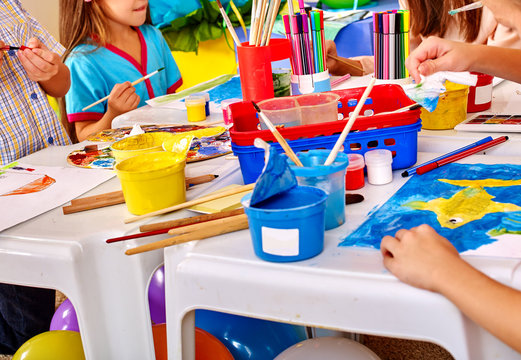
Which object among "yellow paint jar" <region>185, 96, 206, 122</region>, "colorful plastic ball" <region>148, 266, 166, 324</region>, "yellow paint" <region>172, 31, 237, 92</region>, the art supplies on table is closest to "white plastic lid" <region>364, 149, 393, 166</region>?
the art supplies on table

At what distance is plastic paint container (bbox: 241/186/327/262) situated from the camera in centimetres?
57

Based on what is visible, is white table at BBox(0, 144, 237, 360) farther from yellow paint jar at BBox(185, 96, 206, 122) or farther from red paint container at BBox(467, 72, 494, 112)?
red paint container at BBox(467, 72, 494, 112)

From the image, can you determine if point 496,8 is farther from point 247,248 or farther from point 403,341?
point 247,248

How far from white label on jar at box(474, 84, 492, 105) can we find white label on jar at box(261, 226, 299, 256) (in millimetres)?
691

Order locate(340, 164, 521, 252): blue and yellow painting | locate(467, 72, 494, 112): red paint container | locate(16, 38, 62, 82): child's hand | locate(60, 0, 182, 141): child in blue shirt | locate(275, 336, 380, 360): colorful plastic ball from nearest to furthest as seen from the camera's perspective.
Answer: locate(340, 164, 521, 252): blue and yellow painting < locate(275, 336, 380, 360): colorful plastic ball < locate(467, 72, 494, 112): red paint container < locate(16, 38, 62, 82): child's hand < locate(60, 0, 182, 141): child in blue shirt

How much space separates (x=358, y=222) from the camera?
68cm

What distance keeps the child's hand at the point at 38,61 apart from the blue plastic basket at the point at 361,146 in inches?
25.6

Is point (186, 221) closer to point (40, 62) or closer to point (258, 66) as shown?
point (258, 66)

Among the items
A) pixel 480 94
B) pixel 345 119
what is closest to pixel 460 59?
pixel 480 94

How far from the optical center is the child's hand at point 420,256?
52 cm

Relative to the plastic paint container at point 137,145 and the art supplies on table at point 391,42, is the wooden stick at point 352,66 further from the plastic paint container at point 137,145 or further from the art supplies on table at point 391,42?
the plastic paint container at point 137,145

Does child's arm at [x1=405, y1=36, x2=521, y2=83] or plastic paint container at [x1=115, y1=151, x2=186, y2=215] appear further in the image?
child's arm at [x1=405, y1=36, x2=521, y2=83]

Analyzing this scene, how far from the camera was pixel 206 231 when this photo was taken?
662 mm

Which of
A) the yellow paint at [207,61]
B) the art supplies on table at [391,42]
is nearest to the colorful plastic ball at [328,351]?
the art supplies on table at [391,42]
